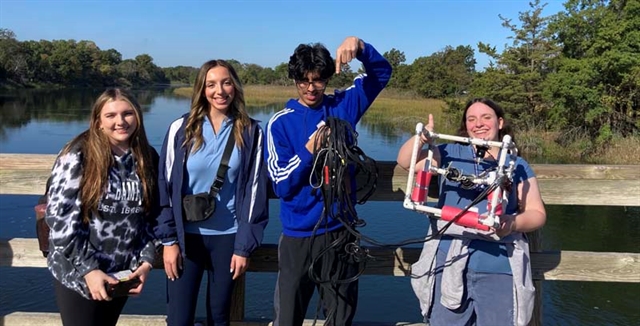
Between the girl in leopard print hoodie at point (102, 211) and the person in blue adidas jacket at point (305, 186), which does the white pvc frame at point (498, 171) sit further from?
the girl in leopard print hoodie at point (102, 211)

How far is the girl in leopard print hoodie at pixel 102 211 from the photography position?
7.75ft

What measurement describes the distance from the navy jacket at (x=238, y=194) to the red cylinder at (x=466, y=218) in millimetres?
926

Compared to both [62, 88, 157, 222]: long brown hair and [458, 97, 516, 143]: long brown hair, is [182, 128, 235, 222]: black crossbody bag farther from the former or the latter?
[458, 97, 516, 143]: long brown hair

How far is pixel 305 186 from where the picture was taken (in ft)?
8.67

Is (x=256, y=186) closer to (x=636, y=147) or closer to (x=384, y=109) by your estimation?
(x=636, y=147)

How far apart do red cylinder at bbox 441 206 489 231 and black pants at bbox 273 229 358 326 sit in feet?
1.90

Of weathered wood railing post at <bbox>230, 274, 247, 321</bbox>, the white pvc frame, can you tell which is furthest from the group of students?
weathered wood railing post at <bbox>230, 274, 247, 321</bbox>

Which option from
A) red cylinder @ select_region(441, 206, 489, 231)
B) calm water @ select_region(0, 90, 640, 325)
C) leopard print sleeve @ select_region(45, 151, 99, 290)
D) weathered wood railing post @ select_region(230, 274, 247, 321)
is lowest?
calm water @ select_region(0, 90, 640, 325)

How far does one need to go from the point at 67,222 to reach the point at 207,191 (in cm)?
67

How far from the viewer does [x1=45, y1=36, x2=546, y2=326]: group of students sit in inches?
95.3

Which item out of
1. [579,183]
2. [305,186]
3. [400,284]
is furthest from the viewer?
[400,284]

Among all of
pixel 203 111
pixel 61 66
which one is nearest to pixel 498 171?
pixel 203 111

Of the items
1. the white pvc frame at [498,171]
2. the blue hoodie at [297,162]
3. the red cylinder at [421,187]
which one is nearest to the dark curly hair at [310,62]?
the blue hoodie at [297,162]

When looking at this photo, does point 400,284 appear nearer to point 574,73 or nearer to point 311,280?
point 311,280
